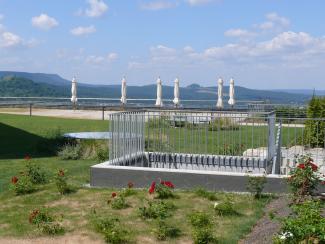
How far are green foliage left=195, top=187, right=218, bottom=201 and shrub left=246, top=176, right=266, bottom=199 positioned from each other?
635 mm

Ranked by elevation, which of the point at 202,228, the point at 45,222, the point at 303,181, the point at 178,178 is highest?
the point at 303,181

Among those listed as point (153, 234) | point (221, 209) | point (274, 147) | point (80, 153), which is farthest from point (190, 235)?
point (80, 153)

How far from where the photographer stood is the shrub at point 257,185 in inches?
348

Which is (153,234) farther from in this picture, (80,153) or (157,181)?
(80,153)

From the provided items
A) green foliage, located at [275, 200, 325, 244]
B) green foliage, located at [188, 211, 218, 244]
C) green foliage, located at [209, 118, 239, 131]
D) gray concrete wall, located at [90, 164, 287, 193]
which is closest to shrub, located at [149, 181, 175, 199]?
gray concrete wall, located at [90, 164, 287, 193]

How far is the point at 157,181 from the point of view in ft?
31.3

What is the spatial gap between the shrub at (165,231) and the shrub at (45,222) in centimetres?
136

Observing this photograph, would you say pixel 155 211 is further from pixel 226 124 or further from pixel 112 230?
pixel 226 124

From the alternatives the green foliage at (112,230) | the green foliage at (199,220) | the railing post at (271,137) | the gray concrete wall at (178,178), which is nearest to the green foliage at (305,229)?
the green foliage at (199,220)

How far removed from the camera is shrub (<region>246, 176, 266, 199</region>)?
8844 mm

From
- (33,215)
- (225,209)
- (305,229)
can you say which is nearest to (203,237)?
(225,209)

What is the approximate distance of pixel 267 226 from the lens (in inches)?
287

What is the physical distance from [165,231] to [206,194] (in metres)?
1.95

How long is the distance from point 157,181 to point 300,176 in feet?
8.88
